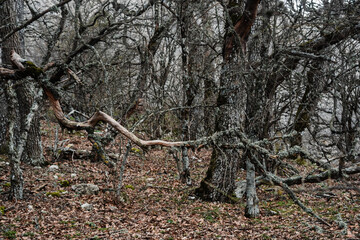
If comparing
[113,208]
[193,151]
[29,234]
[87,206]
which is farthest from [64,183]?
[193,151]

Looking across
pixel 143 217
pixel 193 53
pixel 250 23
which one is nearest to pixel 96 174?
pixel 143 217

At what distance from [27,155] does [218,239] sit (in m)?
5.88

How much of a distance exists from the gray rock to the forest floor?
0.11m

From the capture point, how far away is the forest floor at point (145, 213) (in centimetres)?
532

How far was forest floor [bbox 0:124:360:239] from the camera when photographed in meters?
5.32

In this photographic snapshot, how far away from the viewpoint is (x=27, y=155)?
8.41 metres

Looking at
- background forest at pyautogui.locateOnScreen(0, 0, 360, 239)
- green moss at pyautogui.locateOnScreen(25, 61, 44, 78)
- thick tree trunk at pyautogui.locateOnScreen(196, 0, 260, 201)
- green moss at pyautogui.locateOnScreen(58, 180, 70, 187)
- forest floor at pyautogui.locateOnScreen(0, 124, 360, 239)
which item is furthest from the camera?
green moss at pyautogui.locateOnScreen(58, 180, 70, 187)

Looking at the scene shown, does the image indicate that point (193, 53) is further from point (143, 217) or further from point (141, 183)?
point (143, 217)

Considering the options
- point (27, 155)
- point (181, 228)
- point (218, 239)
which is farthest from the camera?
point (27, 155)

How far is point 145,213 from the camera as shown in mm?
6543

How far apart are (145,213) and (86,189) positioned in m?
1.66

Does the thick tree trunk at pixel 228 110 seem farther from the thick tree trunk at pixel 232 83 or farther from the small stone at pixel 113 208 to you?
the small stone at pixel 113 208

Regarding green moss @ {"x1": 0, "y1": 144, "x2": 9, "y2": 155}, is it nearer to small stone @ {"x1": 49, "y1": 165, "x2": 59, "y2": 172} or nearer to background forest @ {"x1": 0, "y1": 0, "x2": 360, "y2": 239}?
background forest @ {"x1": 0, "y1": 0, "x2": 360, "y2": 239}

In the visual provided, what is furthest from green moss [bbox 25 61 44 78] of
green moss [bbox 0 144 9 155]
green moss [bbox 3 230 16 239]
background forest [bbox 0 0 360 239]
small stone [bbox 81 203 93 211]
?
green moss [bbox 0 144 9 155]
